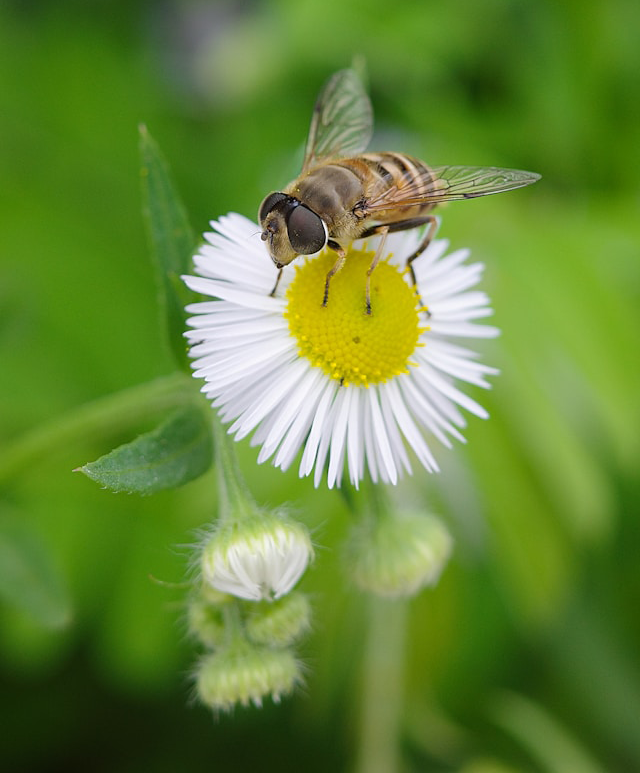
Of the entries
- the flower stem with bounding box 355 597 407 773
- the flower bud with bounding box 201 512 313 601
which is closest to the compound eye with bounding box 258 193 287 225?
Result: the flower bud with bounding box 201 512 313 601

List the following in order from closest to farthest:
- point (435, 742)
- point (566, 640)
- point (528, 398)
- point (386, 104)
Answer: point (528, 398) < point (435, 742) < point (566, 640) < point (386, 104)

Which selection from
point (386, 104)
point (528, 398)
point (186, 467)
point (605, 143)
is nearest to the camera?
point (186, 467)

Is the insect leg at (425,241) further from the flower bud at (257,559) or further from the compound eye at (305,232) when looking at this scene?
the flower bud at (257,559)

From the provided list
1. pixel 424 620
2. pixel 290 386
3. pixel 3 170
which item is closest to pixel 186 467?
pixel 290 386

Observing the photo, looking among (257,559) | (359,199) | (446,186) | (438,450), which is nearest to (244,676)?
(257,559)

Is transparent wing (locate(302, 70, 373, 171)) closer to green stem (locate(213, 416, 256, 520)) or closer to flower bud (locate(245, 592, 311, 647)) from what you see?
green stem (locate(213, 416, 256, 520))

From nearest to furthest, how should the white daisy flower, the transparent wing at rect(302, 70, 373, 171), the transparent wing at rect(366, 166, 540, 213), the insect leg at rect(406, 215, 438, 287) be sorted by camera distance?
the white daisy flower, the transparent wing at rect(366, 166, 540, 213), the insect leg at rect(406, 215, 438, 287), the transparent wing at rect(302, 70, 373, 171)

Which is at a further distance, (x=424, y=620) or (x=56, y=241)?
(x=56, y=241)

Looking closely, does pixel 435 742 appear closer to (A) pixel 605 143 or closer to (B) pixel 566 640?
(B) pixel 566 640
